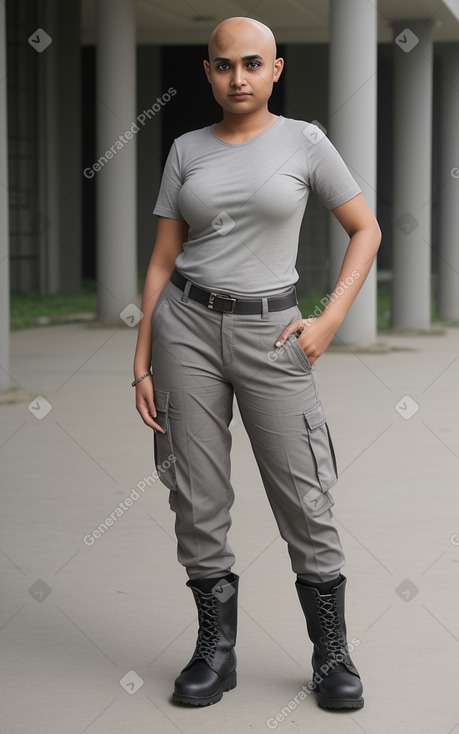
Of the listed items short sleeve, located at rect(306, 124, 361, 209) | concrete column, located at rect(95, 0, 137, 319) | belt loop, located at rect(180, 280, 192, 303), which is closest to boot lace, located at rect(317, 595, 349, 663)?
belt loop, located at rect(180, 280, 192, 303)

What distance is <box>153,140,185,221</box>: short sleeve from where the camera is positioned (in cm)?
331

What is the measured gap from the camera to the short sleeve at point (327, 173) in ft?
10.5

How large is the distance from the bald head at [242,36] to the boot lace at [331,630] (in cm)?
152

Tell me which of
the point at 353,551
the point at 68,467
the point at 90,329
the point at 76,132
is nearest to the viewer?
the point at 353,551

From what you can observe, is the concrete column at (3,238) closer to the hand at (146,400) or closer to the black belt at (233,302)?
the hand at (146,400)

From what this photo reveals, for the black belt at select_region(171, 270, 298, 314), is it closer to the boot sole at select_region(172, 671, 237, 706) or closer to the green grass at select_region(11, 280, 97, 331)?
the boot sole at select_region(172, 671, 237, 706)

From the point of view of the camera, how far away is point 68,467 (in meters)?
6.55

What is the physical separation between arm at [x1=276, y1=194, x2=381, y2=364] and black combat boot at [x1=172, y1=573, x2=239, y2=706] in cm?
74

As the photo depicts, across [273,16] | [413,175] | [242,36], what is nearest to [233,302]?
[242,36]

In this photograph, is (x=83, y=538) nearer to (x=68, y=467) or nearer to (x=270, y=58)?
(x=68, y=467)

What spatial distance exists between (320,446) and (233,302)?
18.7 inches

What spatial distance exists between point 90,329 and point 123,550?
9651 mm

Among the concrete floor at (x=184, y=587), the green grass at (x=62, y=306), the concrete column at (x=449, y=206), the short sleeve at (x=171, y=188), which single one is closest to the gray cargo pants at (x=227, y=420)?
the short sleeve at (x=171, y=188)

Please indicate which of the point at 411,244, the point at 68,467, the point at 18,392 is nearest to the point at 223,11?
the point at 411,244
